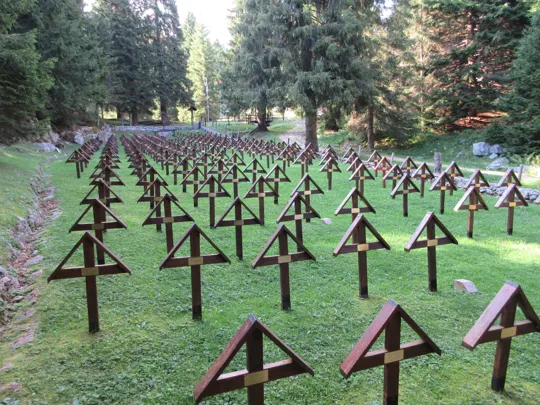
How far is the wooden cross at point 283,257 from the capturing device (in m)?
4.52

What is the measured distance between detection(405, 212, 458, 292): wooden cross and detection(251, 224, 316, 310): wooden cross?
130 cm

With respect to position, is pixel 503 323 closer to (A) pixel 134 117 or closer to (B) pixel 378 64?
(B) pixel 378 64

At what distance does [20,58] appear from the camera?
38.4 feet

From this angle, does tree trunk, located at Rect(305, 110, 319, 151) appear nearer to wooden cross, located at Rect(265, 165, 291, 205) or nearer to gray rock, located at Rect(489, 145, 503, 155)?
gray rock, located at Rect(489, 145, 503, 155)

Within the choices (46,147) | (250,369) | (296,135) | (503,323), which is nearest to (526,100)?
(503,323)

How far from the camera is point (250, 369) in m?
2.34

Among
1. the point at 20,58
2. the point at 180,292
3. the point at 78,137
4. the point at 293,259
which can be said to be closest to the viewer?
the point at 293,259

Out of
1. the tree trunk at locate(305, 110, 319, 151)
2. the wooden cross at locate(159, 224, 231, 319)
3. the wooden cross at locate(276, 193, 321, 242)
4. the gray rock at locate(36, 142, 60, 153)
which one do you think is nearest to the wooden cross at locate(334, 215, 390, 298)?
the wooden cross at locate(159, 224, 231, 319)

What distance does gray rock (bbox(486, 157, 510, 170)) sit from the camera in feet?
58.5

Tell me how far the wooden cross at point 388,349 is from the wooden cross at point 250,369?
314 mm

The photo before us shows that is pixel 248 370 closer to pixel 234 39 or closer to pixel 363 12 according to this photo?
pixel 363 12

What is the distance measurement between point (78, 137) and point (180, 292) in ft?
96.8

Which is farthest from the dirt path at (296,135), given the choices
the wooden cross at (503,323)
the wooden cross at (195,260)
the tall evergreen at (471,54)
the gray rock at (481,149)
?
the wooden cross at (503,323)

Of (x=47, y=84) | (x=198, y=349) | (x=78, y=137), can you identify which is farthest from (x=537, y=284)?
(x=78, y=137)
